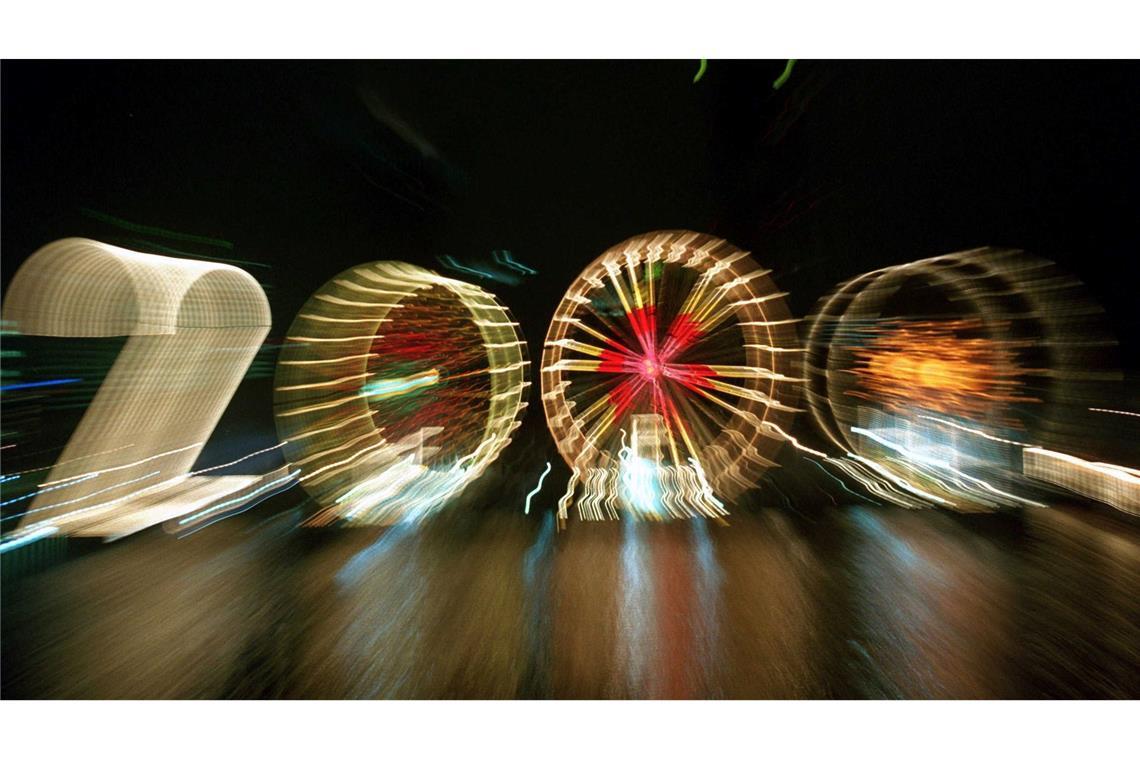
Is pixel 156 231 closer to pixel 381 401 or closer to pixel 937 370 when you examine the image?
pixel 381 401

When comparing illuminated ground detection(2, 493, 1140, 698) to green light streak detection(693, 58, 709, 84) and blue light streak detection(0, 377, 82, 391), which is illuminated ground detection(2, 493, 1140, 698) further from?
green light streak detection(693, 58, 709, 84)

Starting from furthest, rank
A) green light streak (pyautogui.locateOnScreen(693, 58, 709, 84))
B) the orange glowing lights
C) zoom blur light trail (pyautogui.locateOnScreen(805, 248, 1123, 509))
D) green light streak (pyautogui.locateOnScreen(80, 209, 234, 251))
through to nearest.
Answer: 1. the orange glowing lights
2. zoom blur light trail (pyautogui.locateOnScreen(805, 248, 1123, 509))
3. green light streak (pyautogui.locateOnScreen(80, 209, 234, 251))
4. green light streak (pyautogui.locateOnScreen(693, 58, 709, 84))

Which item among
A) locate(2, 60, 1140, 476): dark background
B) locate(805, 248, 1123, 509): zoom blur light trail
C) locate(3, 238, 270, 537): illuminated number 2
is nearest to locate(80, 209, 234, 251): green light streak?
locate(2, 60, 1140, 476): dark background

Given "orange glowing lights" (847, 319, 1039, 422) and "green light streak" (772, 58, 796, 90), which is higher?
"green light streak" (772, 58, 796, 90)

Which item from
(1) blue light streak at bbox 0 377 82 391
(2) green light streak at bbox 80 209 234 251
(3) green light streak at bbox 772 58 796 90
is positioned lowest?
(1) blue light streak at bbox 0 377 82 391

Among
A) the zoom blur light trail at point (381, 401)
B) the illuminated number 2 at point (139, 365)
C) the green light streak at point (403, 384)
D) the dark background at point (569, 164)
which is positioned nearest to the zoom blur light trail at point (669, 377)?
the dark background at point (569, 164)

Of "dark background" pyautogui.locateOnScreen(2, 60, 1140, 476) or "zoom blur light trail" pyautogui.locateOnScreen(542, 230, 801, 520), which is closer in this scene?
"dark background" pyautogui.locateOnScreen(2, 60, 1140, 476)

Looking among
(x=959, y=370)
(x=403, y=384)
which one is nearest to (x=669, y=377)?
(x=403, y=384)
